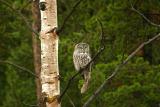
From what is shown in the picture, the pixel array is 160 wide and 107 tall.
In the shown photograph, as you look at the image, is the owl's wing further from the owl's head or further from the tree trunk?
the tree trunk

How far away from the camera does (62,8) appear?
14.9 m

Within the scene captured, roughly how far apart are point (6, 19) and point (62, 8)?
1458 mm

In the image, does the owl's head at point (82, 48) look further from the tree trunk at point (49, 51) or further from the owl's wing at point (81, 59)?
the tree trunk at point (49, 51)

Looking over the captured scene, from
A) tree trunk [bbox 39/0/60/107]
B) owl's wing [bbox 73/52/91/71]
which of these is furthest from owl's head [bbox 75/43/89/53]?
tree trunk [bbox 39/0/60/107]

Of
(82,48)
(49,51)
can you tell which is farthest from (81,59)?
(49,51)

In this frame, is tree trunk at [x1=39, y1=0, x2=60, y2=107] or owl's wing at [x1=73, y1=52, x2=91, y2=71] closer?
tree trunk at [x1=39, y1=0, x2=60, y2=107]

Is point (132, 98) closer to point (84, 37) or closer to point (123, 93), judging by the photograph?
point (123, 93)

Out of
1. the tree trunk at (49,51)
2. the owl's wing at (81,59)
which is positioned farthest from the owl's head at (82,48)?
the tree trunk at (49,51)

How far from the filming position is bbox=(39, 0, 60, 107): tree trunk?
392 centimetres

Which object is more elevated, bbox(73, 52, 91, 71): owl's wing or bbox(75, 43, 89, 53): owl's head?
bbox(75, 43, 89, 53): owl's head

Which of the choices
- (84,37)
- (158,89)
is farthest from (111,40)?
(158,89)

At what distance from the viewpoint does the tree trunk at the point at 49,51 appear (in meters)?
3.92

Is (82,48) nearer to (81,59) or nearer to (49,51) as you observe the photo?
(81,59)

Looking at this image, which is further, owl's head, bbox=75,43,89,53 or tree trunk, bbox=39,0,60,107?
owl's head, bbox=75,43,89,53
